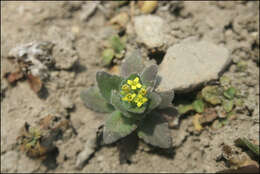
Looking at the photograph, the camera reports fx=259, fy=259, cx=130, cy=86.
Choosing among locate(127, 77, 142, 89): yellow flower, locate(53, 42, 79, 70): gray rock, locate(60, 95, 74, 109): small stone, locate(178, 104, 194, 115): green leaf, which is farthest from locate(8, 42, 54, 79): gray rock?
locate(178, 104, 194, 115): green leaf

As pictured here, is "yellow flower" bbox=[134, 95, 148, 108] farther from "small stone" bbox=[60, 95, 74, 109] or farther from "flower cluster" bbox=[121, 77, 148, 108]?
"small stone" bbox=[60, 95, 74, 109]

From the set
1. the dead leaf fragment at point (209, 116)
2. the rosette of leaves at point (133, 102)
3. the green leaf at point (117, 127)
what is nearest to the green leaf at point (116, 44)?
the rosette of leaves at point (133, 102)

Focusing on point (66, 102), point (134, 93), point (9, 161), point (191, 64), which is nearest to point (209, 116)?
point (191, 64)

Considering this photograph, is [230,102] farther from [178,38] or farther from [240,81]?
[178,38]

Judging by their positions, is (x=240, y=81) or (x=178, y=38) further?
(x=178, y=38)

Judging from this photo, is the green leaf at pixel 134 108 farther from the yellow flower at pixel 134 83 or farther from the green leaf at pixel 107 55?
the green leaf at pixel 107 55

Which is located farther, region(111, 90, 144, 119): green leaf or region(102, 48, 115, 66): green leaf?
region(102, 48, 115, 66): green leaf

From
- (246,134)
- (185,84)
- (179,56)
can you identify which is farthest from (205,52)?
(246,134)
